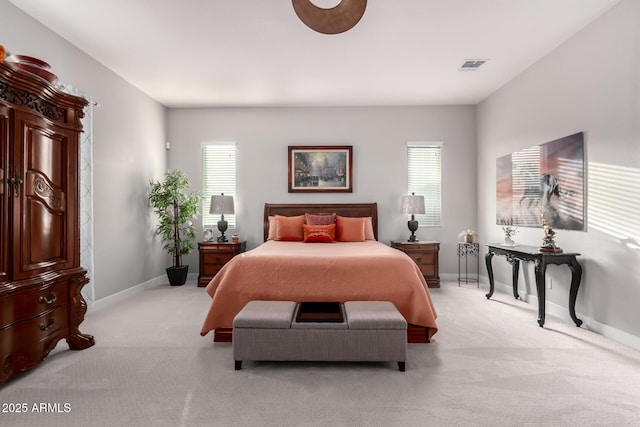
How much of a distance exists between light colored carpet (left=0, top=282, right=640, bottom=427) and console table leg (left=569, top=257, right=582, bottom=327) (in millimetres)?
160

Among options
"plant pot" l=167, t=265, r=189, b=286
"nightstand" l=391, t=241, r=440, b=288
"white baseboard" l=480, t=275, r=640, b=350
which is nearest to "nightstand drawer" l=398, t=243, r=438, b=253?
"nightstand" l=391, t=241, r=440, b=288

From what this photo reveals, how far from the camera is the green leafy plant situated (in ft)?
18.1

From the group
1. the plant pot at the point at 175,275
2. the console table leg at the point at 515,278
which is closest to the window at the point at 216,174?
the plant pot at the point at 175,275

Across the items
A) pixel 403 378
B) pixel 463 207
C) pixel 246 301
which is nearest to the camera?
pixel 403 378

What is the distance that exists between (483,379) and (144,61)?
4772 millimetres

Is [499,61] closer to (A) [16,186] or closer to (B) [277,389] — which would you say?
(B) [277,389]

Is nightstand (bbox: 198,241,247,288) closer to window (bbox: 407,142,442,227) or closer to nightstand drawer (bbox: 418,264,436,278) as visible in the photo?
nightstand drawer (bbox: 418,264,436,278)

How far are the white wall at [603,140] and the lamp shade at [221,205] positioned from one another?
4359 mm

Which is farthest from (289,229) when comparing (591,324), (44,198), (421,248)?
(591,324)

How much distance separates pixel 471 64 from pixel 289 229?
3.28m

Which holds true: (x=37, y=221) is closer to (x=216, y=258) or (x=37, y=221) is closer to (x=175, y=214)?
(x=175, y=214)

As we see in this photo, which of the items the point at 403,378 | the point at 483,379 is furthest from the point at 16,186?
the point at 483,379

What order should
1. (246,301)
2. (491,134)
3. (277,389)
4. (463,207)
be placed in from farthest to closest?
(463,207) < (491,134) < (246,301) < (277,389)

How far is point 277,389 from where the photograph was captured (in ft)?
7.69
